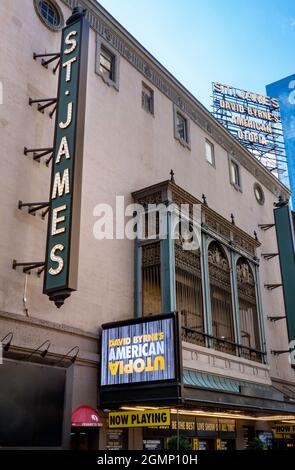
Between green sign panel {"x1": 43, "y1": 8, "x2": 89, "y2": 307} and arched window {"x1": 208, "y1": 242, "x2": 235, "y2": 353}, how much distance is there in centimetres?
708

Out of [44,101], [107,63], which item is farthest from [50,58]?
[107,63]

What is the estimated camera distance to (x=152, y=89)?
69.2ft

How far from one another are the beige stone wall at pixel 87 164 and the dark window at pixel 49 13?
463 mm

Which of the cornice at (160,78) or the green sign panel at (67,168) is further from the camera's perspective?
the cornice at (160,78)

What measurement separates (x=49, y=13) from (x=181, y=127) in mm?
8176

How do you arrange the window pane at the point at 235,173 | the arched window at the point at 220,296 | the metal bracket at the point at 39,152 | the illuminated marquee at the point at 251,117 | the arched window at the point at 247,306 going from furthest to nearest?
the illuminated marquee at the point at 251,117
the window pane at the point at 235,173
the arched window at the point at 247,306
the arched window at the point at 220,296
the metal bracket at the point at 39,152

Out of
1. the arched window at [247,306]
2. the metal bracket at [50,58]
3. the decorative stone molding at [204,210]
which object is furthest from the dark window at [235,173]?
the metal bracket at [50,58]

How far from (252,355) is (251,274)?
11.5 ft

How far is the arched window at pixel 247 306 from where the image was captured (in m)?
19.9

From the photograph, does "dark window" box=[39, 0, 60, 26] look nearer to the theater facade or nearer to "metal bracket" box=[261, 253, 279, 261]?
the theater facade

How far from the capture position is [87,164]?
1622cm

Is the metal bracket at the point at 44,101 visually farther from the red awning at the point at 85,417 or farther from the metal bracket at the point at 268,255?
the metal bracket at the point at 268,255

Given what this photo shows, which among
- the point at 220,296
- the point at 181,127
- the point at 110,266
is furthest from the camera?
the point at 181,127

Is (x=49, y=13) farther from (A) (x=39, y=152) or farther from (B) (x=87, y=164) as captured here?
(A) (x=39, y=152)
